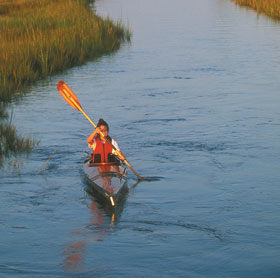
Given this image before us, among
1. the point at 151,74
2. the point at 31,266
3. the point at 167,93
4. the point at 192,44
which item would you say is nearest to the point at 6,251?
the point at 31,266

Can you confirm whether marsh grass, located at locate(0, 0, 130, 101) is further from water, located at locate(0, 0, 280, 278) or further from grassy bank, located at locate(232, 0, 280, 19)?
grassy bank, located at locate(232, 0, 280, 19)

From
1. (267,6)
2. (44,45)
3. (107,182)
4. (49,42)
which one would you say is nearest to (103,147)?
(107,182)

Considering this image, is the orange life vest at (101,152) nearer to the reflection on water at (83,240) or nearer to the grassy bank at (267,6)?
the reflection on water at (83,240)

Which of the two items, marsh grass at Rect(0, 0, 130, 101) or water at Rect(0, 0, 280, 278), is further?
marsh grass at Rect(0, 0, 130, 101)

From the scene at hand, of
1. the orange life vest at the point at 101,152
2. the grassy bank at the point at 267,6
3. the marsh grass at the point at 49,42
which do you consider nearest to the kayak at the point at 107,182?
the orange life vest at the point at 101,152

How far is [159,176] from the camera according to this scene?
9.94m

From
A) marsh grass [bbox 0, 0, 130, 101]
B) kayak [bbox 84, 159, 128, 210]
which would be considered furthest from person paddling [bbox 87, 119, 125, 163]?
marsh grass [bbox 0, 0, 130, 101]

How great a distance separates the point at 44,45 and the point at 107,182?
1063 centimetres

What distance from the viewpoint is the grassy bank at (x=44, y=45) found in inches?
603

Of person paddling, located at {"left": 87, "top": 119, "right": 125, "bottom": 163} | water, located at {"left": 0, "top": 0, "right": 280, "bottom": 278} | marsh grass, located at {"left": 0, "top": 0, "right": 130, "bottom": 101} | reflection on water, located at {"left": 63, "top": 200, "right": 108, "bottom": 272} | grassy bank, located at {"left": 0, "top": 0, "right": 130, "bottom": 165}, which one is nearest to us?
reflection on water, located at {"left": 63, "top": 200, "right": 108, "bottom": 272}

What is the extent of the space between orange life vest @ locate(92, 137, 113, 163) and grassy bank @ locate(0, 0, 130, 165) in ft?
7.22

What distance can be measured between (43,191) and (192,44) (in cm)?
1605

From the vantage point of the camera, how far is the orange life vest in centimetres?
945

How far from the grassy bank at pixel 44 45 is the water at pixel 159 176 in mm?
460
